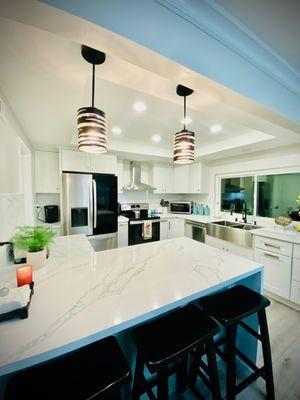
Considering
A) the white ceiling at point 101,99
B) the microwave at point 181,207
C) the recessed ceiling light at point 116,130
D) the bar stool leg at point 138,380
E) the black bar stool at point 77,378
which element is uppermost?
the recessed ceiling light at point 116,130

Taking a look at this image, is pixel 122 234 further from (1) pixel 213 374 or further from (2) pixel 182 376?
(1) pixel 213 374

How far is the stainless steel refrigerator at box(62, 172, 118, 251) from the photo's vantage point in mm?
2859

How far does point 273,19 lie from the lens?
98 centimetres

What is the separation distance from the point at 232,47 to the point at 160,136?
1.92 meters

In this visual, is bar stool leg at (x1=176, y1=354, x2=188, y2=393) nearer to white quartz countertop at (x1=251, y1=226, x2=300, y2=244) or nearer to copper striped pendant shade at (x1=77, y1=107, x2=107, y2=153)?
copper striped pendant shade at (x1=77, y1=107, x2=107, y2=153)

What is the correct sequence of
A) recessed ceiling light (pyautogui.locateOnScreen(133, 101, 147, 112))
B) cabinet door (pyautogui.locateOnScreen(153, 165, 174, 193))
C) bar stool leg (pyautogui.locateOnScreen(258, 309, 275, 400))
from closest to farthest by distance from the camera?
1. bar stool leg (pyautogui.locateOnScreen(258, 309, 275, 400))
2. recessed ceiling light (pyautogui.locateOnScreen(133, 101, 147, 112))
3. cabinet door (pyautogui.locateOnScreen(153, 165, 174, 193))

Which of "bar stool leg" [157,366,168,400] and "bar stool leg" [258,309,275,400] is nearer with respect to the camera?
"bar stool leg" [157,366,168,400]

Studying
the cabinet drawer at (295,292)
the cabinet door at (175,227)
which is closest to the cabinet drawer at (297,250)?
the cabinet drawer at (295,292)

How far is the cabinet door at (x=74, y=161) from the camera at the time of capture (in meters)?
2.95

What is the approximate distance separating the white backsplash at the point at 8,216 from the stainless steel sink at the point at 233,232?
301 cm

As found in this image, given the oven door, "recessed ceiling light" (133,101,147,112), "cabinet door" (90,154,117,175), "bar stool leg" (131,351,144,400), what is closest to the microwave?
the oven door

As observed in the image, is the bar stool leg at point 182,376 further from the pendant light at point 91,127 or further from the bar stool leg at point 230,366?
the pendant light at point 91,127

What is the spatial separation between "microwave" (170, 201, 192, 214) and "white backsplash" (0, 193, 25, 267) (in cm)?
338

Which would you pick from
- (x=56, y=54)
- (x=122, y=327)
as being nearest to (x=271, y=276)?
(x=122, y=327)
